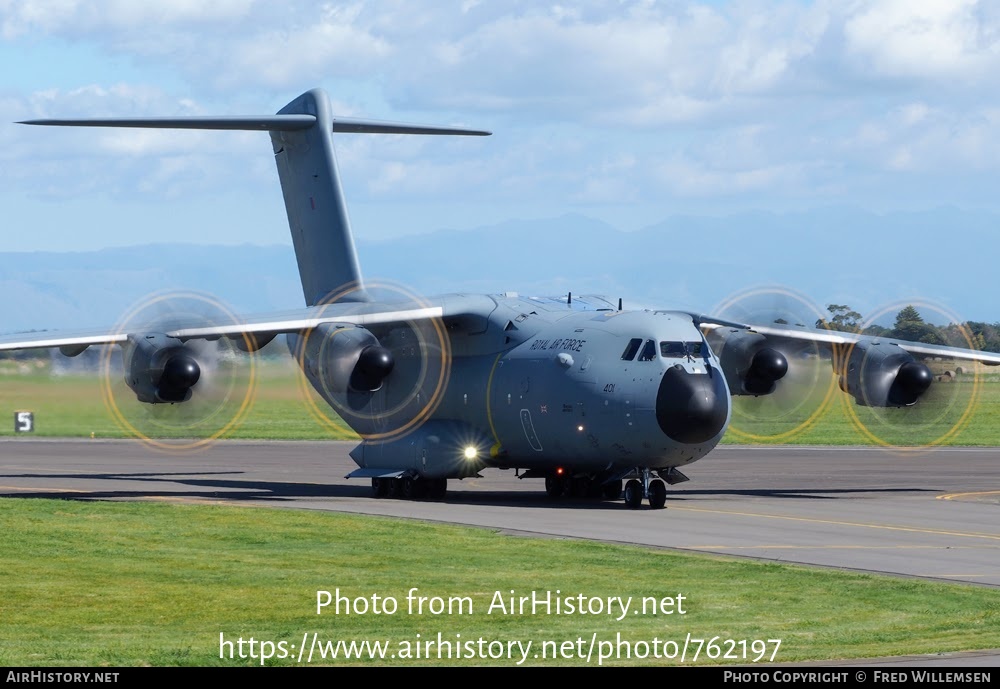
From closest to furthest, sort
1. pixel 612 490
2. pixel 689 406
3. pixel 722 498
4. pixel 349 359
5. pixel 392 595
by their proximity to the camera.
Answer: pixel 392 595, pixel 689 406, pixel 349 359, pixel 612 490, pixel 722 498

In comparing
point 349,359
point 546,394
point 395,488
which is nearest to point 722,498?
point 546,394

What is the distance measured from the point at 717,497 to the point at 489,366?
18.1 feet

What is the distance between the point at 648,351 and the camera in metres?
28.6

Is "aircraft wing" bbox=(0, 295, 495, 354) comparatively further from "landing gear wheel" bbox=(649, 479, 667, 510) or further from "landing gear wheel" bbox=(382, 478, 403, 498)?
"landing gear wheel" bbox=(649, 479, 667, 510)

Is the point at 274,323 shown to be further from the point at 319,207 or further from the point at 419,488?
the point at 319,207

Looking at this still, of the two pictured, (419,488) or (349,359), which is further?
(419,488)

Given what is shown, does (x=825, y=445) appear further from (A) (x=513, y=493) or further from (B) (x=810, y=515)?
(B) (x=810, y=515)

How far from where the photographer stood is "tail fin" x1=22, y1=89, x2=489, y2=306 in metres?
35.8

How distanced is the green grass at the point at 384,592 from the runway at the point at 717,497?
6.37ft

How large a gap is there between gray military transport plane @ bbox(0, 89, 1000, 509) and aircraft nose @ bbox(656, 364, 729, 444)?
3 cm

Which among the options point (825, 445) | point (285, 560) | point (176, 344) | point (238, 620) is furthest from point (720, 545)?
point (825, 445)

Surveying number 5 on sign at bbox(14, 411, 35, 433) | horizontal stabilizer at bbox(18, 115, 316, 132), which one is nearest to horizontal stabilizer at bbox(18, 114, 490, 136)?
horizontal stabilizer at bbox(18, 115, 316, 132)

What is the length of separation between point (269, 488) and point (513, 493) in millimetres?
5498

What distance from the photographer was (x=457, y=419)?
32.5 meters
